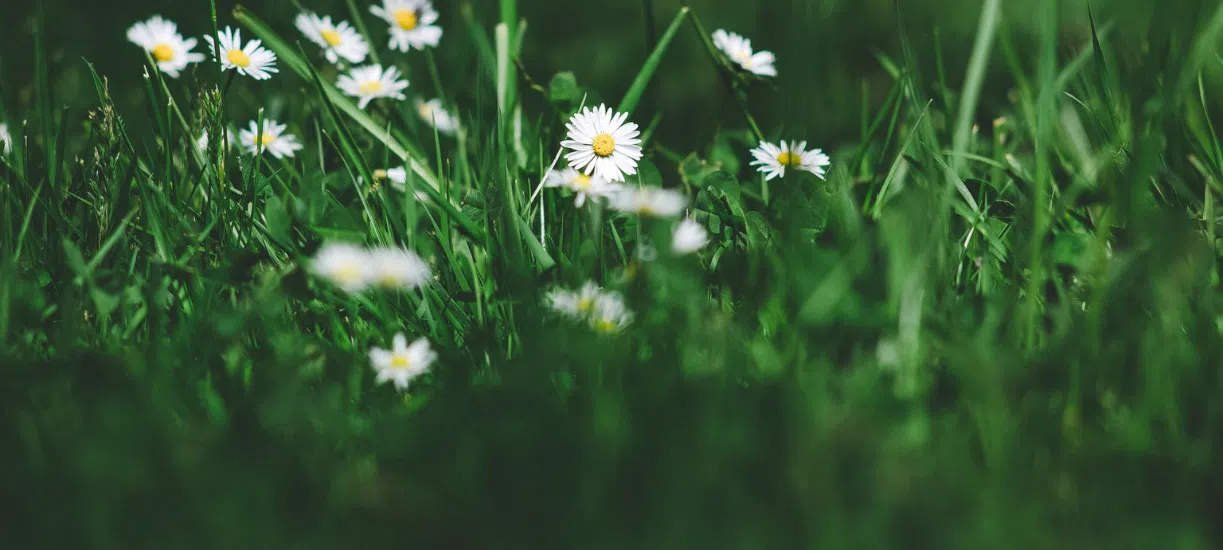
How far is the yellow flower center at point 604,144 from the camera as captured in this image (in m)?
1.39

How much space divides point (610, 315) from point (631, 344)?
60 millimetres

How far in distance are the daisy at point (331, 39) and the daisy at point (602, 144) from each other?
0.51 m

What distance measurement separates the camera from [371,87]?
1672 mm

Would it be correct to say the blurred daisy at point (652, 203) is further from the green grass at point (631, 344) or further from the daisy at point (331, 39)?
the daisy at point (331, 39)

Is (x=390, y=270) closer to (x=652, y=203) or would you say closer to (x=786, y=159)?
(x=652, y=203)

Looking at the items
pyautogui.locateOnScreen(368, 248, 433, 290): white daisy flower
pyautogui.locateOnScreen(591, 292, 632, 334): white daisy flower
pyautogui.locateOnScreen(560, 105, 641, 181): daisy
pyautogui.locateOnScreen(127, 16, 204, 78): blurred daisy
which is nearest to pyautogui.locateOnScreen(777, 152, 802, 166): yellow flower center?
pyautogui.locateOnScreen(560, 105, 641, 181): daisy

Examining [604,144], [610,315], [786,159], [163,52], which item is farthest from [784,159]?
[163,52]

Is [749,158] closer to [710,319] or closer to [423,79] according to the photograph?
[710,319]

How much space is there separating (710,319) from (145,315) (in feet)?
2.43

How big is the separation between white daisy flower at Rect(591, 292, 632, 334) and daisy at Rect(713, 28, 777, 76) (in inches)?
25.5

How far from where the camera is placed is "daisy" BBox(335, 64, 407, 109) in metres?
1.64

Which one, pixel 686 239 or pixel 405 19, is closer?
pixel 686 239

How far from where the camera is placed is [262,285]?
1202 mm

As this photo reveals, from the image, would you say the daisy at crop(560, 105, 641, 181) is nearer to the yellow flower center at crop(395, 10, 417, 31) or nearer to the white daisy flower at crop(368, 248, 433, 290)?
the white daisy flower at crop(368, 248, 433, 290)
